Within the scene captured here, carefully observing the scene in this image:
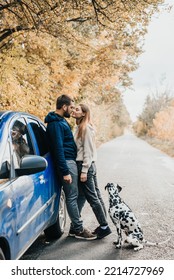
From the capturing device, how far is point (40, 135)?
5.36 metres

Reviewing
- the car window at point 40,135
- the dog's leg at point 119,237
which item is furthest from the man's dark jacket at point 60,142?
the dog's leg at point 119,237

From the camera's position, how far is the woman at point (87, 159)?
18.0 ft

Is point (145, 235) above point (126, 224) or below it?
Answer: below

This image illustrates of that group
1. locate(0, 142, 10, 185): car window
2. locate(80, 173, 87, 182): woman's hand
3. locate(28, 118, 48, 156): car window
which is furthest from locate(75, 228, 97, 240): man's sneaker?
locate(0, 142, 10, 185): car window

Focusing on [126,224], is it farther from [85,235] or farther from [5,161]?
[5,161]

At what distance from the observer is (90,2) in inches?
427

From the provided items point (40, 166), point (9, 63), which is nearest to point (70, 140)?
point (40, 166)

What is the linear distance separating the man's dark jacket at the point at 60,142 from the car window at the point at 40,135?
12 cm

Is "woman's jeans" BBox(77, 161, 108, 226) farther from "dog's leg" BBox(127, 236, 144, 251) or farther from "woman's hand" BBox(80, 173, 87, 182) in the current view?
"dog's leg" BBox(127, 236, 144, 251)

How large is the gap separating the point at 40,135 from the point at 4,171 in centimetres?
189

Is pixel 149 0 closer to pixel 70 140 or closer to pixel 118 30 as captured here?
pixel 118 30

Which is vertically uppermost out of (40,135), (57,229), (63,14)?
(63,14)

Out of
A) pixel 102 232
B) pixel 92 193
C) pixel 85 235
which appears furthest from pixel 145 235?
pixel 92 193

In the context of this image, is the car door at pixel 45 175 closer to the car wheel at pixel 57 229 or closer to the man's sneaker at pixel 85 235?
the car wheel at pixel 57 229
